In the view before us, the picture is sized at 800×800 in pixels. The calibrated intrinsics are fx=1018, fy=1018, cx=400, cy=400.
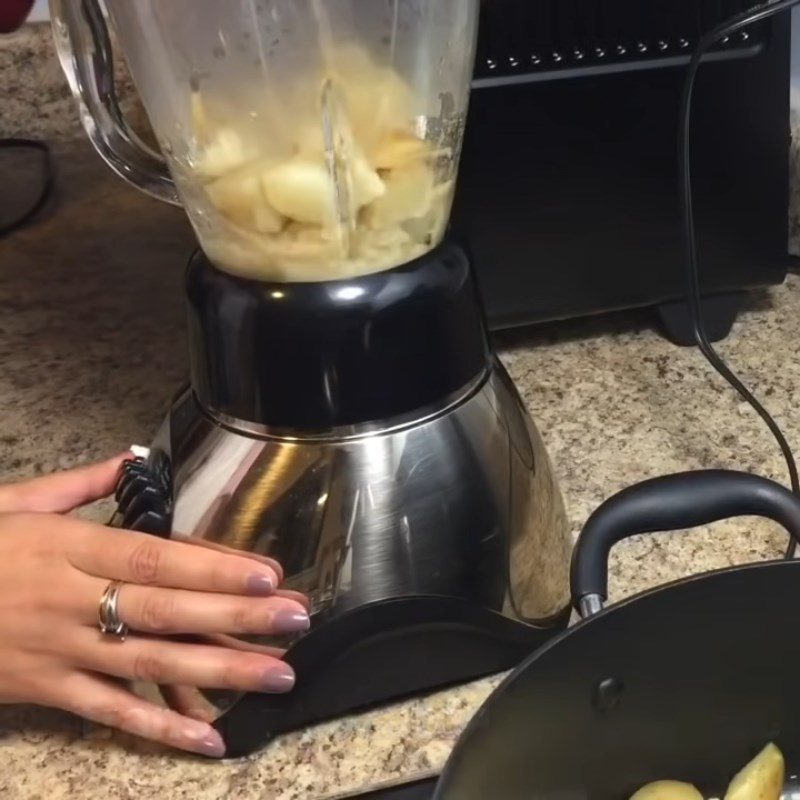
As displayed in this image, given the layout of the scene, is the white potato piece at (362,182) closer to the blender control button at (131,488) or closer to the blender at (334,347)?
the blender at (334,347)

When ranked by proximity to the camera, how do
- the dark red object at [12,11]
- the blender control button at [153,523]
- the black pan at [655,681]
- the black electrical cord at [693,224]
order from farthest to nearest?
the dark red object at [12,11] → the black electrical cord at [693,224] → the blender control button at [153,523] → the black pan at [655,681]

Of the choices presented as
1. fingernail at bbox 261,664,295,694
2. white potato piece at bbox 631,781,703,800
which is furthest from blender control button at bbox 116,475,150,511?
white potato piece at bbox 631,781,703,800

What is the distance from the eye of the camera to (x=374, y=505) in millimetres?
420

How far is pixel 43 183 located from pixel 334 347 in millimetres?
857

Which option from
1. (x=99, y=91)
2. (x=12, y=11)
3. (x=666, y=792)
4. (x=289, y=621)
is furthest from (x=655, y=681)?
(x=12, y=11)

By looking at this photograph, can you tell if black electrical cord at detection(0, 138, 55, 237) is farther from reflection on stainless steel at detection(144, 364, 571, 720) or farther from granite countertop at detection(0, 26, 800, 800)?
reflection on stainless steel at detection(144, 364, 571, 720)

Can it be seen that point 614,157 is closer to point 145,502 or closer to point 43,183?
point 145,502

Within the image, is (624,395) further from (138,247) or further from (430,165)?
(138,247)

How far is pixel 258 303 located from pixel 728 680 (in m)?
0.24

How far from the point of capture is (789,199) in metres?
0.75

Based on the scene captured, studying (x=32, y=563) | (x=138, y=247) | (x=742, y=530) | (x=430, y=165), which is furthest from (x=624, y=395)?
(x=138, y=247)

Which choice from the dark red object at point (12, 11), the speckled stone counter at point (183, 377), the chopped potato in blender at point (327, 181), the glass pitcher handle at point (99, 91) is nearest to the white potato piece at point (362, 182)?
the chopped potato in blender at point (327, 181)

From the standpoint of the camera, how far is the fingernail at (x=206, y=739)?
44 cm

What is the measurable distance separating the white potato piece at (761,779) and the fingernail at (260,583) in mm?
200
